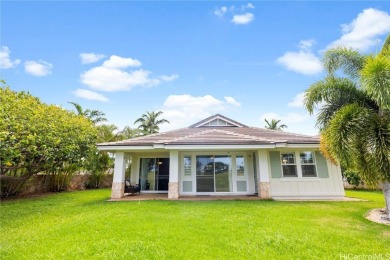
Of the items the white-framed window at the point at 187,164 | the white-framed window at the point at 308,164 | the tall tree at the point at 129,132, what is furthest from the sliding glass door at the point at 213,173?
the tall tree at the point at 129,132

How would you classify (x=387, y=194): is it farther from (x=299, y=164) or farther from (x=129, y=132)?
(x=129, y=132)

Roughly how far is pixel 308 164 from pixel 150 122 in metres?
25.6

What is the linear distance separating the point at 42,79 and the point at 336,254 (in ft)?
67.3

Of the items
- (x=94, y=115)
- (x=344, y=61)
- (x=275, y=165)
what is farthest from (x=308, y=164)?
(x=94, y=115)

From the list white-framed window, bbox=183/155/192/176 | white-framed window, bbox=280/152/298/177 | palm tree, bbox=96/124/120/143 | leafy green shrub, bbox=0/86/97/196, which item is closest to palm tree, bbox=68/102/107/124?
palm tree, bbox=96/124/120/143

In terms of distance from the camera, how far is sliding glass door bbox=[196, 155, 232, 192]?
13.5m

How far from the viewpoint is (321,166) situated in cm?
1266

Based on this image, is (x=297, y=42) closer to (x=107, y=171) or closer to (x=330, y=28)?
(x=330, y=28)

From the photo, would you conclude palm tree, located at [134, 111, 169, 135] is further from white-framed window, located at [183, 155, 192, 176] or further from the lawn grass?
the lawn grass

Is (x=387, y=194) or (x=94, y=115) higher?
(x=94, y=115)

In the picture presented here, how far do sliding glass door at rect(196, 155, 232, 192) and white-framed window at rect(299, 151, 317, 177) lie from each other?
15.2 feet

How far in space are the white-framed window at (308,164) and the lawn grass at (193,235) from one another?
14.0 ft

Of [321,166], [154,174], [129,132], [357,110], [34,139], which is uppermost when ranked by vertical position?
[129,132]

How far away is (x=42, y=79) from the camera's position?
1602 centimetres
